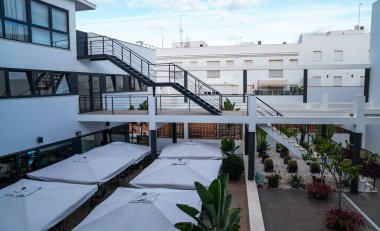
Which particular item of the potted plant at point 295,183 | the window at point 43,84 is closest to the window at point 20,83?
the window at point 43,84

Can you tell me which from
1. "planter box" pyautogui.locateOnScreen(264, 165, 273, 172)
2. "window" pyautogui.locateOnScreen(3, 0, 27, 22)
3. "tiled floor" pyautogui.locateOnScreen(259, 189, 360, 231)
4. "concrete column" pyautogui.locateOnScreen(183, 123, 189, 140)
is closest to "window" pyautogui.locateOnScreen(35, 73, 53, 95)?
"window" pyautogui.locateOnScreen(3, 0, 27, 22)

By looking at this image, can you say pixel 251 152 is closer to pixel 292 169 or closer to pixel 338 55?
pixel 292 169

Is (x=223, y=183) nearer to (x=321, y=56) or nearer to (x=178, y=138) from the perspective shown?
(x=178, y=138)

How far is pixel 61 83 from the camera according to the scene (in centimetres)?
1435

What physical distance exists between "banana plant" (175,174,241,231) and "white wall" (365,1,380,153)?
17.1 m

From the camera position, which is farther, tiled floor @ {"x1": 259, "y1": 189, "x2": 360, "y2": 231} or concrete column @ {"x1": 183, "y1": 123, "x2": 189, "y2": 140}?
Result: concrete column @ {"x1": 183, "y1": 123, "x2": 189, "y2": 140}

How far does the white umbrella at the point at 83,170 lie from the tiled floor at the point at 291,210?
5.97 metres

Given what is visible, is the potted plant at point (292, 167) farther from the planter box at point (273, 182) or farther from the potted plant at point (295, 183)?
the planter box at point (273, 182)

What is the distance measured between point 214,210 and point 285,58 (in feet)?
107

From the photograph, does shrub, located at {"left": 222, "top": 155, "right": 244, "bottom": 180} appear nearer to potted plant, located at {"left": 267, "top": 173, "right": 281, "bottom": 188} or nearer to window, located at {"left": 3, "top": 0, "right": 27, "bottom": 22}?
potted plant, located at {"left": 267, "top": 173, "right": 281, "bottom": 188}

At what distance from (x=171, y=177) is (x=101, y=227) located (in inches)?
153

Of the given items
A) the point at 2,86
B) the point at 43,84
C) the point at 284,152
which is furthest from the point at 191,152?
the point at 2,86

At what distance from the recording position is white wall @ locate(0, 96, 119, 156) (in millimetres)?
11227

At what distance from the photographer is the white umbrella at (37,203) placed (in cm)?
735
